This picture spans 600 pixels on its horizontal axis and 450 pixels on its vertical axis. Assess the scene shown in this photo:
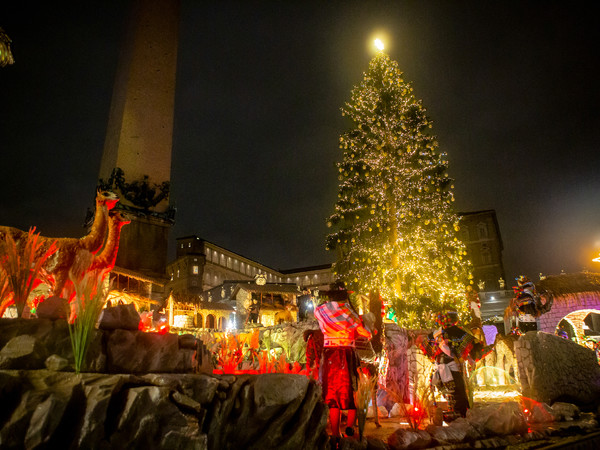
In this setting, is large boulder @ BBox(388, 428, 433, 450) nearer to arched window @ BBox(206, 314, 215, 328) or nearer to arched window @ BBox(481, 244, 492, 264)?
arched window @ BBox(206, 314, 215, 328)

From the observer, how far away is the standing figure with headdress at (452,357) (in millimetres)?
6816

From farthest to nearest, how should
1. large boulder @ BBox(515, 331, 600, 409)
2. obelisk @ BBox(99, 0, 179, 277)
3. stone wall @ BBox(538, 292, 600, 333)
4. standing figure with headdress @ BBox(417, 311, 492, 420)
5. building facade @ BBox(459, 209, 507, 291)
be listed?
building facade @ BBox(459, 209, 507, 291), obelisk @ BBox(99, 0, 179, 277), stone wall @ BBox(538, 292, 600, 333), large boulder @ BBox(515, 331, 600, 409), standing figure with headdress @ BBox(417, 311, 492, 420)

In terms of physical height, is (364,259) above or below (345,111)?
below

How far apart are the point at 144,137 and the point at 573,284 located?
2238 cm

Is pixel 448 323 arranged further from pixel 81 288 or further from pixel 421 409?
pixel 81 288

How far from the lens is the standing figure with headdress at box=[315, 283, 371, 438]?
589 centimetres

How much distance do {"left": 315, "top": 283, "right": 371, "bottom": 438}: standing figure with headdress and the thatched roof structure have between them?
14.6 m

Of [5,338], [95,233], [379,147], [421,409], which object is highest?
[379,147]

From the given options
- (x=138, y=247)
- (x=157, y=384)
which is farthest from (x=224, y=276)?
(x=157, y=384)

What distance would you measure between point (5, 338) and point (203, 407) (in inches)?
79.9

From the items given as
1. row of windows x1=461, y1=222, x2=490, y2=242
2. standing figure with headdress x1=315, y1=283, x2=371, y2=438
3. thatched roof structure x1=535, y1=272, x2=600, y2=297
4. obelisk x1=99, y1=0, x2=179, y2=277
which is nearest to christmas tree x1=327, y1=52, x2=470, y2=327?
thatched roof structure x1=535, y1=272, x2=600, y2=297

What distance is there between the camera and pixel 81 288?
14.3ft

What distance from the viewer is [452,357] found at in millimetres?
6883

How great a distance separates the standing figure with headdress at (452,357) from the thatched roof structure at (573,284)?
1245 cm
